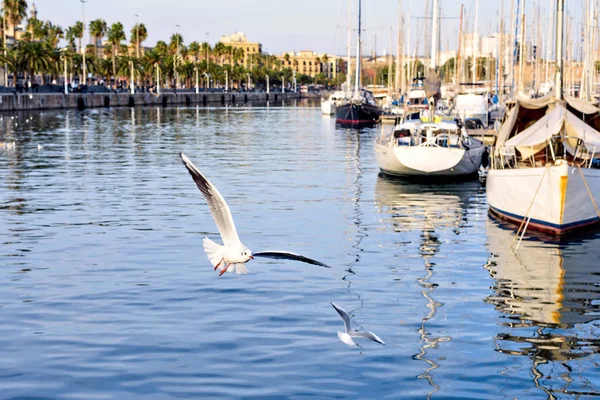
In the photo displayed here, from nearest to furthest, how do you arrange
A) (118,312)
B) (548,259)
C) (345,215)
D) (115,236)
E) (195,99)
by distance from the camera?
(118,312) → (548,259) → (115,236) → (345,215) → (195,99)

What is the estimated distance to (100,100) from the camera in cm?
12756

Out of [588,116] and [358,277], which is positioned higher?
[588,116]

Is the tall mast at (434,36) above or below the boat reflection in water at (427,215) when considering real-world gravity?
above

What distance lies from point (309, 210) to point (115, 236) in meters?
7.54

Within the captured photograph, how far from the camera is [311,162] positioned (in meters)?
48.1

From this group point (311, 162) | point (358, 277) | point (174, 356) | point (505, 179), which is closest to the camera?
point (174, 356)

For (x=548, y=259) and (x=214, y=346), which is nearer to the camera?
(x=214, y=346)

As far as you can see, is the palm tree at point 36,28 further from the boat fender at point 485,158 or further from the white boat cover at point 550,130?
the white boat cover at point 550,130

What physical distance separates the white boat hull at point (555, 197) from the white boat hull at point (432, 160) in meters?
10.1

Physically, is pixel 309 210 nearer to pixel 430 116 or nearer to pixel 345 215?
pixel 345 215

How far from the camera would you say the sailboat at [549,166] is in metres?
25.0

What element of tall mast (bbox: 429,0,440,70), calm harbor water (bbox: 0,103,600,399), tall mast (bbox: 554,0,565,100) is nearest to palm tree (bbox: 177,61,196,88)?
tall mast (bbox: 429,0,440,70)

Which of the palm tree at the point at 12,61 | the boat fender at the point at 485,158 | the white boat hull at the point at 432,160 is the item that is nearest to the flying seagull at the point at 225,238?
the white boat hull at the point at 432,160

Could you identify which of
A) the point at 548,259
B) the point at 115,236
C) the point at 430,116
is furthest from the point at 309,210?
the point at 430,116
